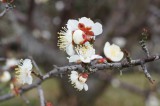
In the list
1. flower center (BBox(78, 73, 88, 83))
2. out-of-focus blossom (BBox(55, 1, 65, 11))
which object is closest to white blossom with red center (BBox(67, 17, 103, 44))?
flower center (BBox(78, 73, 88, 83))

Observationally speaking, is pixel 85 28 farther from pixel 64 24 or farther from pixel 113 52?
pixel 64 24

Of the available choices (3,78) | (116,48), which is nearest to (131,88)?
(3,78)

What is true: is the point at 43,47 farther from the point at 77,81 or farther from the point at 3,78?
the point at 77,81

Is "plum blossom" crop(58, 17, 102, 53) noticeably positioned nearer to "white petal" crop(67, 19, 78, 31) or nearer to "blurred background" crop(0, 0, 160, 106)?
"white petal" crop(67, 19, 78, 31)

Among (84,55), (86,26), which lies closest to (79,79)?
(84,55)

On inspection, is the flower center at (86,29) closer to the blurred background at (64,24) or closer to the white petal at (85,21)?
the white petal at (85,21)

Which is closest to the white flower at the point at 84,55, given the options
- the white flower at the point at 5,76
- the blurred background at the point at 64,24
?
the white flower at the point at 5,76
